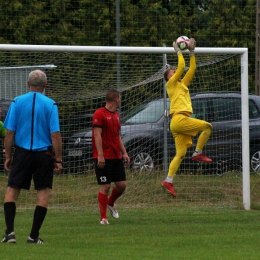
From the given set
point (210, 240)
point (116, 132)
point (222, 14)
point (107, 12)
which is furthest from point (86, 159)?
point (222, 14)

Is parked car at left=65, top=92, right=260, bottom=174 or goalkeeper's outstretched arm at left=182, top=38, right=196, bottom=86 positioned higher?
goalkeeper's outstretched arm at left=182, top=38, right=196, bottom=86

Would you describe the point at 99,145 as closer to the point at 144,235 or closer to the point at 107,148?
the point at 107,148

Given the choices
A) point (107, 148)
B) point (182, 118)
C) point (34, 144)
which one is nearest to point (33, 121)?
point (34, 144)

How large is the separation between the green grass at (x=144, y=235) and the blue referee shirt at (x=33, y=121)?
43.6 inches

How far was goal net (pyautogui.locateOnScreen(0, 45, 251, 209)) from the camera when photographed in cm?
1400

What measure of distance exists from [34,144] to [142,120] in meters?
5.70

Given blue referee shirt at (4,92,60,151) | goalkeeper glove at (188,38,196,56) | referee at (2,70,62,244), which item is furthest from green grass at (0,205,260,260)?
goalkeeper glove at (188,38,196,56)

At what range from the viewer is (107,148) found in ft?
37.0

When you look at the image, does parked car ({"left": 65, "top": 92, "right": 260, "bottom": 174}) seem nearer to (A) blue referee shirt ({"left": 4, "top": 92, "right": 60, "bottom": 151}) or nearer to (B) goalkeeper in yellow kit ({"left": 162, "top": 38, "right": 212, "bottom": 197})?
(B) goalkeeper in yellow kit ({"left": 162, "top": 38, "right": 212, "bottom": 197})

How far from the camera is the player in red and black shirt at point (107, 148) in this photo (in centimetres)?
1107

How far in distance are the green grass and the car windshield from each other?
1.63 metres

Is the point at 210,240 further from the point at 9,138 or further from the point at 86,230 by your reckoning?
the point at 9,138

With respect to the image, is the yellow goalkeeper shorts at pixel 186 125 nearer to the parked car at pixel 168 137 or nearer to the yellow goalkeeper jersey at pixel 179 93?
the yellow goalkeeper jersey at pixel 179 93

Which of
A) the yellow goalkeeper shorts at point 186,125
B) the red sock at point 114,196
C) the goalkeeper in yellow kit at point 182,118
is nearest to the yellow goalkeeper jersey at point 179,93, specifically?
the goalkeeper in yellow kit at point 182,118
